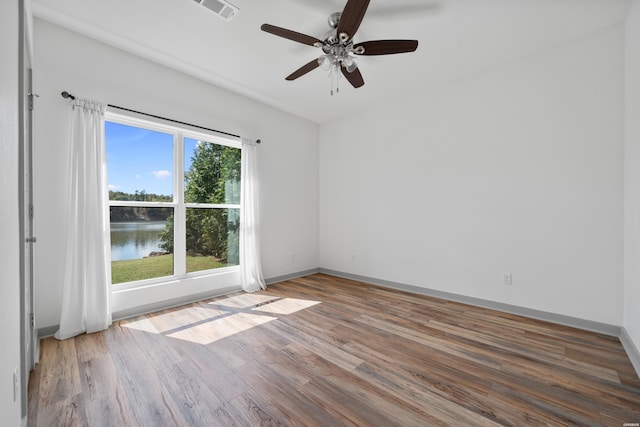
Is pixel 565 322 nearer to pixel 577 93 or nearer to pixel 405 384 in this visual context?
pixel 405 384

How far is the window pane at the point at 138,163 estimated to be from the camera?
2.97 metres

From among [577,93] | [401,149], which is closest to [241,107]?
[401,149]

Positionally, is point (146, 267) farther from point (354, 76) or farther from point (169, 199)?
point (354, 76)

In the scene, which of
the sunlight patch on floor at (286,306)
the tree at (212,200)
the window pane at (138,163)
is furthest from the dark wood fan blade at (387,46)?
the sunlight patch on floor at (286,306)

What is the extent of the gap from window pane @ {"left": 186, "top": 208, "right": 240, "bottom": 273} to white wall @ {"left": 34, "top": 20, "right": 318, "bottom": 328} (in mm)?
274

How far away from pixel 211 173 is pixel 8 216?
9.12 feet

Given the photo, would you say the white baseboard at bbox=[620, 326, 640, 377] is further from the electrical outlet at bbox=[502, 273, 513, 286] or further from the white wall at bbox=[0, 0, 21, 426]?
the white wall at bbox=[0, 0, 21, 426]

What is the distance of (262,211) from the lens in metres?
4.33

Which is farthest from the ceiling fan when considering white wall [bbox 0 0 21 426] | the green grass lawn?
the green grass lawn

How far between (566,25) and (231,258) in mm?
4715

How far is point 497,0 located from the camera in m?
2.24

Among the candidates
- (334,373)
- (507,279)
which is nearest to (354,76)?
(334,373)

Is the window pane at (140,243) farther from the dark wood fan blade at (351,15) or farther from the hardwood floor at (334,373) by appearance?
the dark wood fan blade at (351,15)

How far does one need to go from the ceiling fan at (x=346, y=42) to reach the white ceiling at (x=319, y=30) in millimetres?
263
